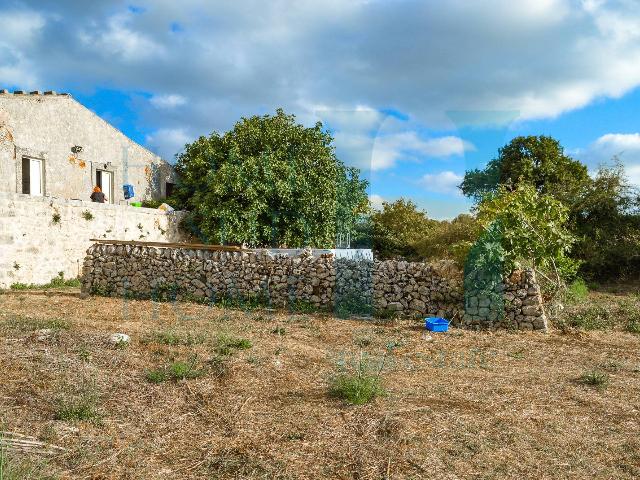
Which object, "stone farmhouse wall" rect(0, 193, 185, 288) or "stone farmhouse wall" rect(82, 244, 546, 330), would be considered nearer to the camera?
"stone farmhouse wall" rect(82, 244, 546, 330)

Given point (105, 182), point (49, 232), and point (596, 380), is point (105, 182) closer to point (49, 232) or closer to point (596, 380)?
point (49, 232)

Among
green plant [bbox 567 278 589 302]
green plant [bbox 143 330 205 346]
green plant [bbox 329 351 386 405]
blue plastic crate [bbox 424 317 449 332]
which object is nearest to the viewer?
green plant [bbox 329 351 386 405]

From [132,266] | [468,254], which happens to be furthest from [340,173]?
[468,254]

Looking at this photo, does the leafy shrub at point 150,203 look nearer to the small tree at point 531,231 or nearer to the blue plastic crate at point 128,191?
the blue plastic crate at point 128,191

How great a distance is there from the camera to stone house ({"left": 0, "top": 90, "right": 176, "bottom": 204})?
1677 centimetres

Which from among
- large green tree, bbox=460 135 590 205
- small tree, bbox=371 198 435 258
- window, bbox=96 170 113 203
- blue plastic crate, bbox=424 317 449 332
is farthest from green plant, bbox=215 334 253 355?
large green tree, bbox=460 135 590 205

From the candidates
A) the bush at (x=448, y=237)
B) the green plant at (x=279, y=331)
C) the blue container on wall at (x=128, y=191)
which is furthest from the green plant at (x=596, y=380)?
the blue container on wall at (x=128, y=191)

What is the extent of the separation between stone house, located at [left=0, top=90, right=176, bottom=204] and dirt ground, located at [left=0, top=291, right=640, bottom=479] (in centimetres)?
1018

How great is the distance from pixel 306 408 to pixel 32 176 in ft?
52.3

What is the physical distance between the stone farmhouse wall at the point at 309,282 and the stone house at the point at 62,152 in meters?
5.53

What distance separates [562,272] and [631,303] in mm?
2899

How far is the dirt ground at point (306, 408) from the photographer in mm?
4117

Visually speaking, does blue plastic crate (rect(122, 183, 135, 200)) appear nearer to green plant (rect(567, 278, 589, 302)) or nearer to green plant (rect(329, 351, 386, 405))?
green plant (rect(567, 278, 589, 302))

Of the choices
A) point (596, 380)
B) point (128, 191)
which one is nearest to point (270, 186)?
point (128, 191)
